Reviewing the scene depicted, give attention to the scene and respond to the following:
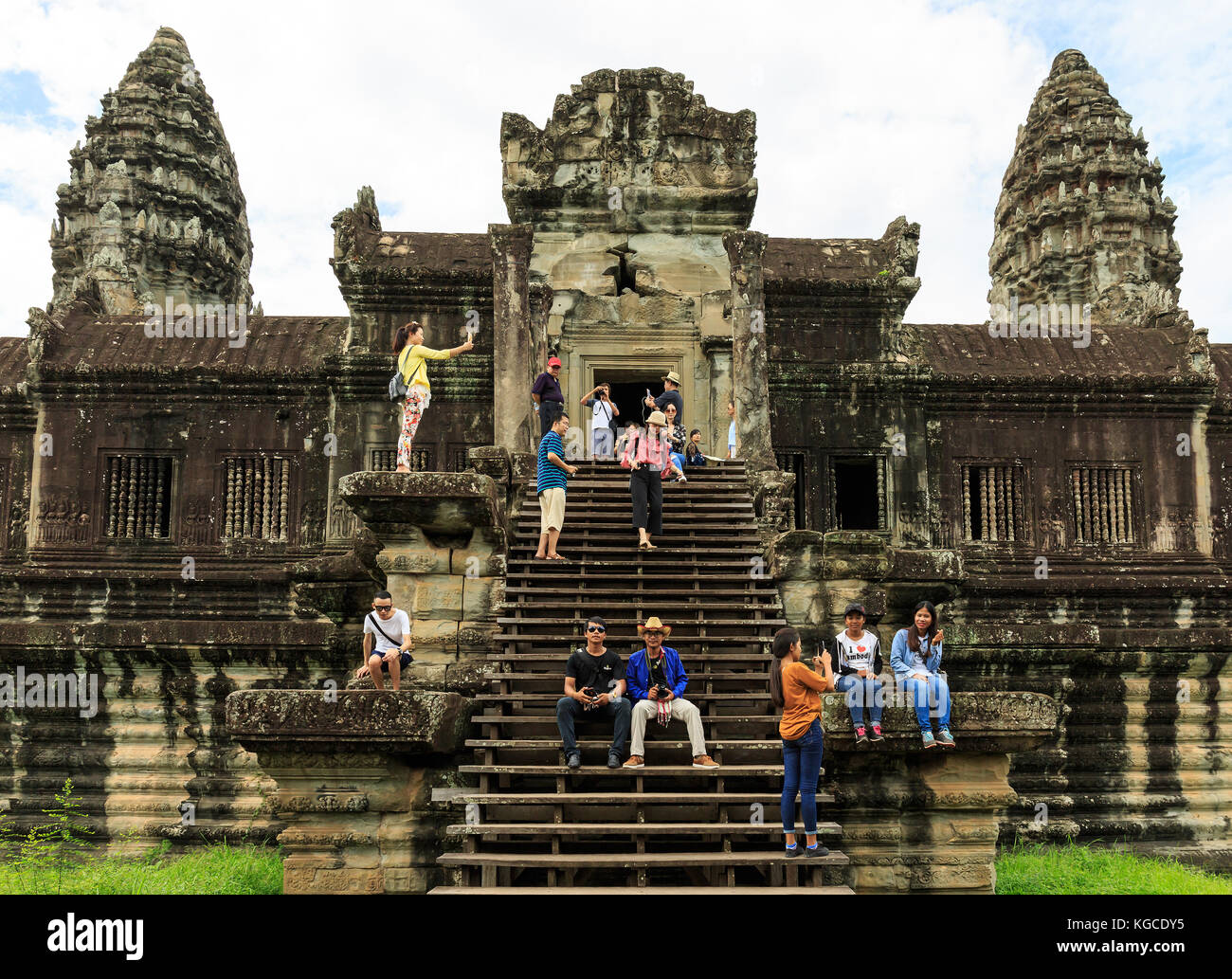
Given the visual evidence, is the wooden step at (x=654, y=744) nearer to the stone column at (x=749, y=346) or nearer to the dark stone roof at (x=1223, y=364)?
the stone column at (x=749, y=346)

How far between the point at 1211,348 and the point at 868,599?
11.7 metres

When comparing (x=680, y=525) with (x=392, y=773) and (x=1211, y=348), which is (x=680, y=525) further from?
(x=1211, y=348)

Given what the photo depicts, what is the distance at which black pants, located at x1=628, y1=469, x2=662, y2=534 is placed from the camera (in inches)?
436

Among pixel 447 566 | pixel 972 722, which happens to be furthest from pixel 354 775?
pixel 972 722

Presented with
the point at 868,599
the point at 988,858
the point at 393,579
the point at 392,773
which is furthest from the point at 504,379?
the point at 988,858

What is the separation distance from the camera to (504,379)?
1455 centimetres

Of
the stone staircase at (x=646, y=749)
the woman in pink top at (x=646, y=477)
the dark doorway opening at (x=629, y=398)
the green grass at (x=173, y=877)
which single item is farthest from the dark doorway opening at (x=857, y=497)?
the green grass at (x=173, y=877)

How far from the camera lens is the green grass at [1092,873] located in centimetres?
1077

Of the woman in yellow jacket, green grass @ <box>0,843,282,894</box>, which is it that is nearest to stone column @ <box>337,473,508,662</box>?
the woman in yellow jacket

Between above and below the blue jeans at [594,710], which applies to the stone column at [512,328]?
above

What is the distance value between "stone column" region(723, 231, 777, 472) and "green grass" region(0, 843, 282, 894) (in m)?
7.47

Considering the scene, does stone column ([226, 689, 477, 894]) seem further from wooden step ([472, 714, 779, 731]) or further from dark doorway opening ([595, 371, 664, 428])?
dark doorway opening ([595, 371, 664, 428])

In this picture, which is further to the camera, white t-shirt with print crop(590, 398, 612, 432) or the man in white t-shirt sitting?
white t-shirt with print crop(590, 398, 612, 432)

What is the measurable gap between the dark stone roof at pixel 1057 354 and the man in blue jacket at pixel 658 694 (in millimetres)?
9840
